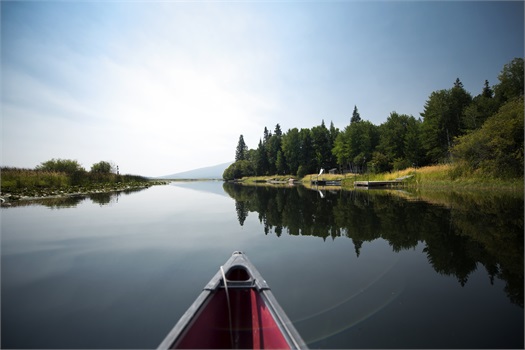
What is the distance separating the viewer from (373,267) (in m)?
5.33

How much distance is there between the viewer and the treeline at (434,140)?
2006 centimetres

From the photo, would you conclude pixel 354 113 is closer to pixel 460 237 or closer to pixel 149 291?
pixel 460 237

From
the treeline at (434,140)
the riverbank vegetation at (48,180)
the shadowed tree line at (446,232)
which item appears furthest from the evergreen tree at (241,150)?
the shadowed tree line at (446,232)

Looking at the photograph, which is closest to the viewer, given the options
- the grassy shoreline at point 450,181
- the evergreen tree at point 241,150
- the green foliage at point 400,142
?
the grassy shoreline at point 450,181

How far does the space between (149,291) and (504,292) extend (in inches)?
248

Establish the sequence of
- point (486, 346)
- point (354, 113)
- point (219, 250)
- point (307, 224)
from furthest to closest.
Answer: point (354, 113) < point (307, 224) < point (219, 250) < point (486, 346)

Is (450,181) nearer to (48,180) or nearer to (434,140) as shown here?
(434,140)

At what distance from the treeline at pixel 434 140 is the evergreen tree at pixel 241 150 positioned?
19.7m

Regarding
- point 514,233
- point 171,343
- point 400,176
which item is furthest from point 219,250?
point 400,176

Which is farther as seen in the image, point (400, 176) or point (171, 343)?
point (400, 176)

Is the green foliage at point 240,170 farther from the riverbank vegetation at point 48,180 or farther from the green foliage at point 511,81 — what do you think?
the green foliage at point 511,81

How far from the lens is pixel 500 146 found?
769 inches

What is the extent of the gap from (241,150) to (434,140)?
3165 inches

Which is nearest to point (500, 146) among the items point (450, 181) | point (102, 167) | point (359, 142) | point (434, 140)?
point (450, 181)
